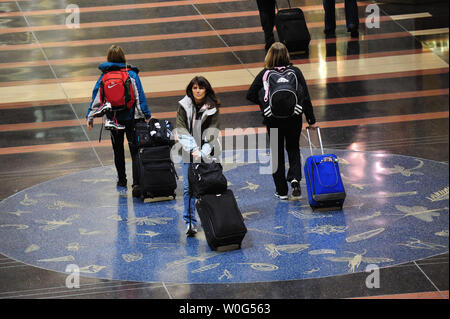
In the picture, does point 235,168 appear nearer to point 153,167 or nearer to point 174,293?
point 153,167

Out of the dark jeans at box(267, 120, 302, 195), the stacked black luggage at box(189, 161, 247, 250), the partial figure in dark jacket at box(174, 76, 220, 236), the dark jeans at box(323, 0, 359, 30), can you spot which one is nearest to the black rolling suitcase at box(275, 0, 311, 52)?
the dark jeans at box(323, 0, 359, 30)

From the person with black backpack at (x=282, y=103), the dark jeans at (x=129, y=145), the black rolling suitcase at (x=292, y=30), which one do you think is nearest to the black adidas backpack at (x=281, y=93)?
the person with black backpack at (x=282, y=103)

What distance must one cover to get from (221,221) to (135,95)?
2.18 m

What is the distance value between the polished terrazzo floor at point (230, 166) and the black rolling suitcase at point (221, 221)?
14 cm

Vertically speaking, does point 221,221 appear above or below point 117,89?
below

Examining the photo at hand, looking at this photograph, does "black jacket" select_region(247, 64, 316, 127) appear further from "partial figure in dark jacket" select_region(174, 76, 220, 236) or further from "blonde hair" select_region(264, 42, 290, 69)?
"partial figure in dark jacket" select_region(174, 76, 220, 236)

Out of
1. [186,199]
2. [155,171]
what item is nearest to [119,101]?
[155,171]

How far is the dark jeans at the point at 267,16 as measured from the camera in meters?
15.2

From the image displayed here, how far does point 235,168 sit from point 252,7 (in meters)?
8.55

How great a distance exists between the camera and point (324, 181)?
8.79 m

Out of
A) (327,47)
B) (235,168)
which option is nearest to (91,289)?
(235,168)

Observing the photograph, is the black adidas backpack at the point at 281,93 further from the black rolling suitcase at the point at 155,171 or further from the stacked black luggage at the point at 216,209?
the black rolling suitcase at the point at 155,171

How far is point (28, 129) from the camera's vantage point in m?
12.3

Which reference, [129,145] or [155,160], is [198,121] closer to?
[155,160]
